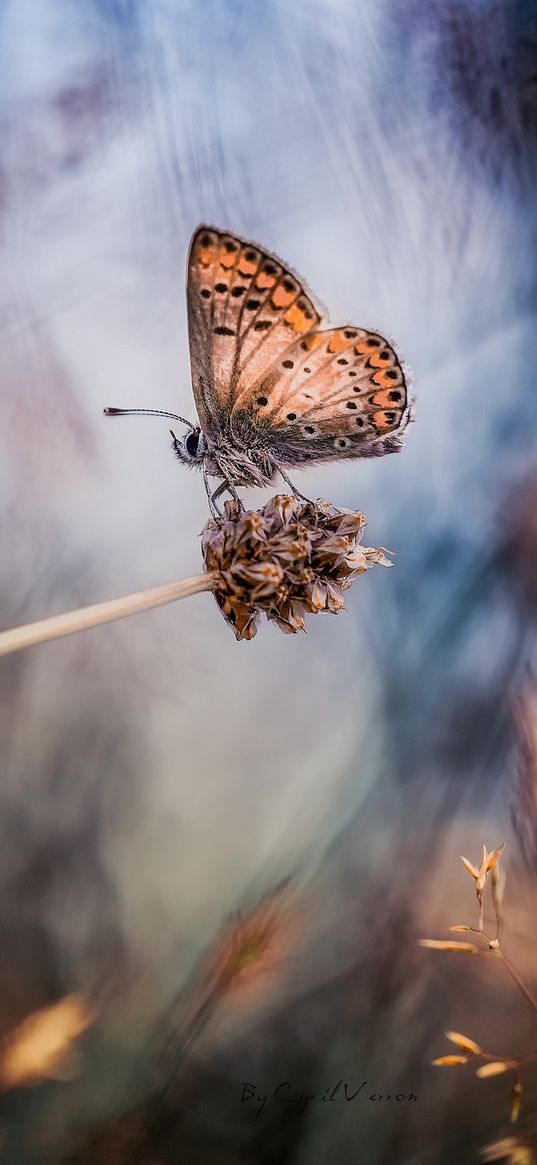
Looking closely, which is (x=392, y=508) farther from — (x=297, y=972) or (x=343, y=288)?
(x=297, y=972)

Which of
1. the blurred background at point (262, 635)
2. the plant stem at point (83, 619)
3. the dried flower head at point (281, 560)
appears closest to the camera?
the plant stem at point (83, 619)

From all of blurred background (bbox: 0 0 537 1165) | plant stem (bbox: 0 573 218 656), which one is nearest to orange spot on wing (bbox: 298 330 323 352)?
plant stem (bbox: 0 573 218 656)

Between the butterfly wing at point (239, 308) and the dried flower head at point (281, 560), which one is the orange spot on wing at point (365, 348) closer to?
the butterfly wing at point (239, 308)

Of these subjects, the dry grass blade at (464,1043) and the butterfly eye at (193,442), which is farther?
the butterfly eye at (193,442)

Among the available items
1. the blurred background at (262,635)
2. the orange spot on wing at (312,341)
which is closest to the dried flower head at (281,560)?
the orange spot on wing at (312,341)

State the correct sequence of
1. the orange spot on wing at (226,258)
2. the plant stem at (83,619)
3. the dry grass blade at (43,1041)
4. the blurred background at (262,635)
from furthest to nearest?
the blurred background at (262,635) → the dry grass blade at (43,1041) → the orange spot on wing at (226,258) → the plant stem at (83,619)

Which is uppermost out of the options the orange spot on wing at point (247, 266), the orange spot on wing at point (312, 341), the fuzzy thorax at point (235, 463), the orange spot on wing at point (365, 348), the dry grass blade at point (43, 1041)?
the orange spot on wing at point (247, 266)

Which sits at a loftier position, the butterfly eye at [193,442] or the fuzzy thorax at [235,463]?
the butterfly eye at [193,442]
